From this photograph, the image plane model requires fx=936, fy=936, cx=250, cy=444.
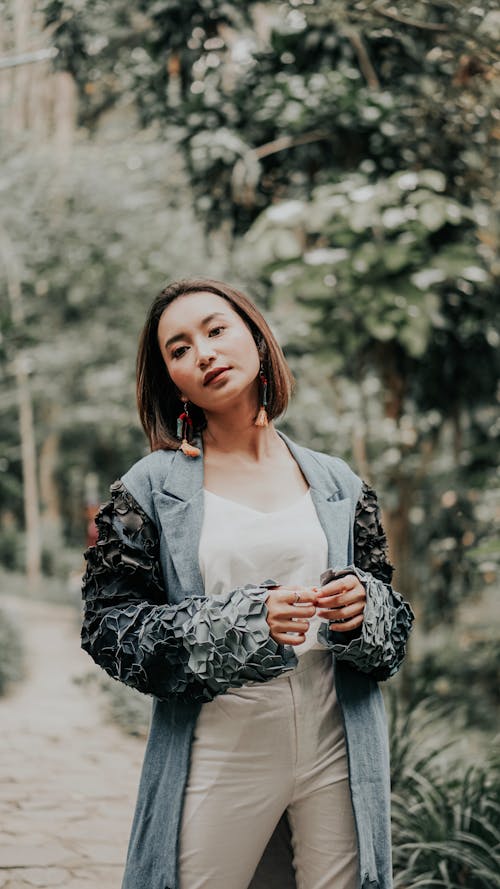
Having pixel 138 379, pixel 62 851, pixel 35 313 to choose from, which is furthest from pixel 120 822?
pixel 35 313

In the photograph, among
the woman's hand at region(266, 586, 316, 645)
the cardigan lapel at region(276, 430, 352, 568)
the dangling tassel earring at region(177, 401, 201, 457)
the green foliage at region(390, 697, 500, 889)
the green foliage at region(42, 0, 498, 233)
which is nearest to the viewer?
the woman's hand at region(266, 586, 316, 645)

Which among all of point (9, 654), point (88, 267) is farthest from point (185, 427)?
point (88, 267)

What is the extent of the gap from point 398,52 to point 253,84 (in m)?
0.81

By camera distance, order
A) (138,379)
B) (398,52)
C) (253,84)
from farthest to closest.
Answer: (253,84)
(398,52)
(138,379)

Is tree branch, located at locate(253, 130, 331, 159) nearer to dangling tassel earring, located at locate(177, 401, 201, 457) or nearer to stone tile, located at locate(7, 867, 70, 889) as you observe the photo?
dangling tassel earring, located at locate(177, 401, 201, 457)

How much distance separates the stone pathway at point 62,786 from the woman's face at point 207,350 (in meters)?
2.28

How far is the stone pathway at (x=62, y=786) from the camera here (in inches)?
135

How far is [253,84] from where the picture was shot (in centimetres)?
513

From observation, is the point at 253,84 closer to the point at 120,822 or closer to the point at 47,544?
the point at 120,822

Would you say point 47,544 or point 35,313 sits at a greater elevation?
point 35,313

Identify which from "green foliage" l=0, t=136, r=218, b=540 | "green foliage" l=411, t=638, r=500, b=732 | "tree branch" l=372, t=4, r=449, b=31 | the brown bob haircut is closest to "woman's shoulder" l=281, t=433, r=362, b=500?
the brown bob haircut

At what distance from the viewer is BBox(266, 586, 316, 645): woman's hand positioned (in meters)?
1.46

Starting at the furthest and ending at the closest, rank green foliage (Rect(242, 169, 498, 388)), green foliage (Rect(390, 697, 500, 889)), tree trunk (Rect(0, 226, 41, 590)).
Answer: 1. tree trunk (Rect(0, 226, 41, 590))
2. green foliage (Rect(242, 169, 498, 388))
3. green foliage (Rect(390, 697, 500, 889))

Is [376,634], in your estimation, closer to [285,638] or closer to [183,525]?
[285,638]
